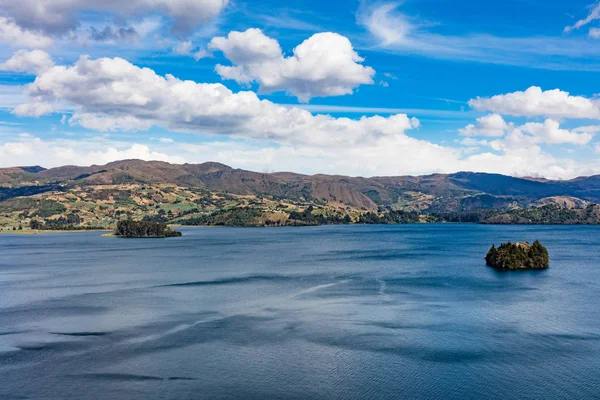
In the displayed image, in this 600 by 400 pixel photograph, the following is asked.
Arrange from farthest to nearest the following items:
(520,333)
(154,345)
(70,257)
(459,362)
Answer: (70,257), (520,333), (154,345), (459,362)

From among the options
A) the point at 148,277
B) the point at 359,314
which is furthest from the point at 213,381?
the point at 148,277

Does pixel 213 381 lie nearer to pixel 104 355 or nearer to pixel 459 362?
pixel 104 355

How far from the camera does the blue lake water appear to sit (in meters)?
53.4

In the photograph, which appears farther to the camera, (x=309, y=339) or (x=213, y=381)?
(x=309, y=339)

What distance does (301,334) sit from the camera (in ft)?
238

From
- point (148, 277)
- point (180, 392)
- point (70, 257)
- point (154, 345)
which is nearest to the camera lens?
point (180, 392)

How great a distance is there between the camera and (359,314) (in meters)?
85.0

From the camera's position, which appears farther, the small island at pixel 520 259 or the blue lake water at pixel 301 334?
the small island at pixel 520 259

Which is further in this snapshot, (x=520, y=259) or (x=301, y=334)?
(x=520, y=259)

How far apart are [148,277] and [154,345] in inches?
2566

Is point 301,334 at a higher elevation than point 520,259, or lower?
lower

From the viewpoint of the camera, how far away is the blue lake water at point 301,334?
175 feet

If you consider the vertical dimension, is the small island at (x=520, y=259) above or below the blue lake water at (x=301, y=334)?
above

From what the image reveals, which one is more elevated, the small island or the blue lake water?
the small island
